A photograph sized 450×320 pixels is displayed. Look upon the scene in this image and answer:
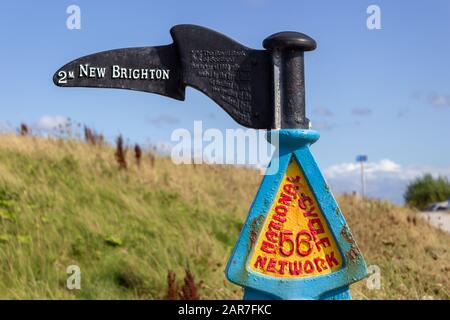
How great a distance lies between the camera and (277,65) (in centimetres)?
280

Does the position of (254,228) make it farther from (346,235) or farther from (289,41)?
(289,41)

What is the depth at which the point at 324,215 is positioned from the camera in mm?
2764

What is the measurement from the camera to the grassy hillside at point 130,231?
590cm

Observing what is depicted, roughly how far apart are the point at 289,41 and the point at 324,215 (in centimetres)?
78

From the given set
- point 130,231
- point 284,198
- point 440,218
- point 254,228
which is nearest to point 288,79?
point 284,198

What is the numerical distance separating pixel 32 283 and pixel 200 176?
5.34 m

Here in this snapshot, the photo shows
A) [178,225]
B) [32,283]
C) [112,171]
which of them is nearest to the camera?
[32,283]

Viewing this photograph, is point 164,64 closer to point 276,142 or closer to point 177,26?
point 177,26

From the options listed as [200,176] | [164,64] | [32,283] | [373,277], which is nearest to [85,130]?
[200,176]

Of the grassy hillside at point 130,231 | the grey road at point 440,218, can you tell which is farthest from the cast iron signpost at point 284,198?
the grey road at point 440,218

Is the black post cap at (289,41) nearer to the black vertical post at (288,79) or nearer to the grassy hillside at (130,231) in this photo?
the black vertical post at (288,79)

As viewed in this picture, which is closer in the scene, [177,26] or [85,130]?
[177,26]

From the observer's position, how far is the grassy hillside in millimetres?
5902

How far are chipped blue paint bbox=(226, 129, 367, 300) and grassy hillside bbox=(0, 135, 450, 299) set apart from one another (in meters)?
2.47
